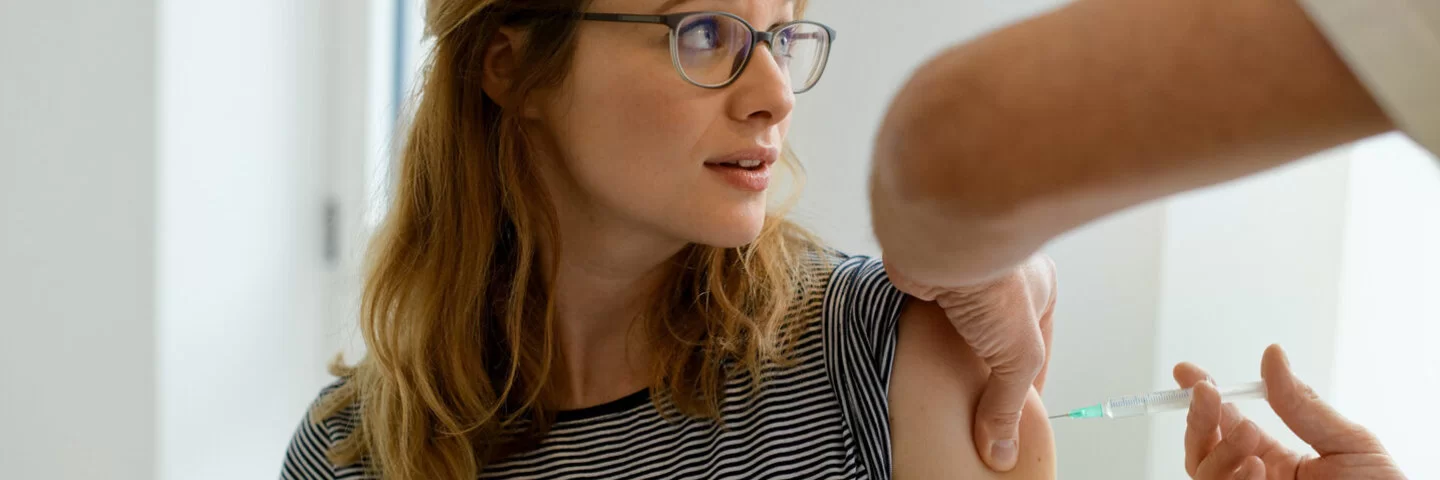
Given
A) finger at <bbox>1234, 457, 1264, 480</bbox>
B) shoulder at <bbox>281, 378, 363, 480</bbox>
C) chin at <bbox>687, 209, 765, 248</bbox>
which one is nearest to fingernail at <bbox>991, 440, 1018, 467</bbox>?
finger at <bbox>1234, 457, 1264, 480</bbox>

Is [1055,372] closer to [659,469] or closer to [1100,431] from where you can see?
[1100,431]

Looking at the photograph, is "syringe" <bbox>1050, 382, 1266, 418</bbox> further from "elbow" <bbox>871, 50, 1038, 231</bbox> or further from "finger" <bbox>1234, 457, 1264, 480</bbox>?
"elbow" <bbox>871, 50, 1038, 231</bbox>

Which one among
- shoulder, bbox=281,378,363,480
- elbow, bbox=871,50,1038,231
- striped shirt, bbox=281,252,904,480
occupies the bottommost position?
shoulder, bbox=281,378,363,480

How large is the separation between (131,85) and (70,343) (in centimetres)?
49

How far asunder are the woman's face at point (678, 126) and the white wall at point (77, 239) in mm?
1094

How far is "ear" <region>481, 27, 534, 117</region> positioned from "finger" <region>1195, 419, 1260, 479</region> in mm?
813

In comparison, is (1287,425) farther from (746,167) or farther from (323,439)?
(323,439)

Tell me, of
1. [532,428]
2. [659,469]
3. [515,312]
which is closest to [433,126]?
[515,312]

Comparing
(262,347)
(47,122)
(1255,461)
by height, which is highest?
(47,122)

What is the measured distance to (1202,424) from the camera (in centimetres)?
100

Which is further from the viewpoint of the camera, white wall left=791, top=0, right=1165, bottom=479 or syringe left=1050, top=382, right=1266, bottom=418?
white wall left=791, top=0, right=1165, bottom=479

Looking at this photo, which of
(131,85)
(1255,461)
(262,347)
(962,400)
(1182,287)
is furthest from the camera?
(262,347)

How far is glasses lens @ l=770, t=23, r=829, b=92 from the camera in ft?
4.03

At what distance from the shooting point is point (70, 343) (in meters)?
2.01
